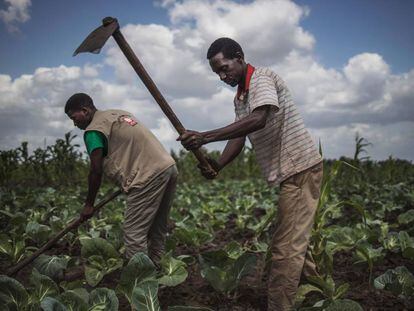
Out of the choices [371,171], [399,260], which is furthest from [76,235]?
[371,171]

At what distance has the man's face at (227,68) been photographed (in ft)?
8.20

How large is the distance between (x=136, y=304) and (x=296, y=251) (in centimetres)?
109

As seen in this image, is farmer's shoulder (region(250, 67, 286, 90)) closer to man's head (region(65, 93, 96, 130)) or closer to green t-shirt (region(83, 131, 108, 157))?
green t-shirt (region(83, 131, 108, 157))

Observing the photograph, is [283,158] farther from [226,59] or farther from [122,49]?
[122,49]

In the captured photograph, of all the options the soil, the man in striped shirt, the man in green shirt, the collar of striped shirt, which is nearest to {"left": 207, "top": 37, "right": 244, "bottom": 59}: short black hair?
the man in striped shirt

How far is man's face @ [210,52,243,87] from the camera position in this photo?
250 cm

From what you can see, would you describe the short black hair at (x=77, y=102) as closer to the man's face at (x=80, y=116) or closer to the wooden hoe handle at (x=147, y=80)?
the man's face at (x=80, y=116)

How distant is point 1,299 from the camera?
2.14m

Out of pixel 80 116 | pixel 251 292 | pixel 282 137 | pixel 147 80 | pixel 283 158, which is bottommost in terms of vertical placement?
pixel 251 292

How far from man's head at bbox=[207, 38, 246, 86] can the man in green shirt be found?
3.30ft

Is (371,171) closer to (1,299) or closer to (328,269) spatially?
(328,269)

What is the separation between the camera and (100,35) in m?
2.55

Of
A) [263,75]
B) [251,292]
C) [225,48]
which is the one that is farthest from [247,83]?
[251,292]

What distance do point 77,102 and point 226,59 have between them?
54.8 inches
